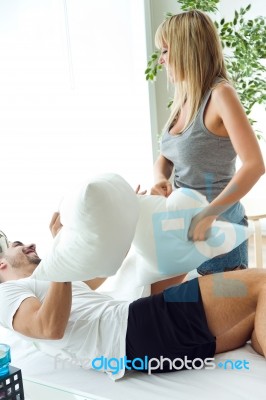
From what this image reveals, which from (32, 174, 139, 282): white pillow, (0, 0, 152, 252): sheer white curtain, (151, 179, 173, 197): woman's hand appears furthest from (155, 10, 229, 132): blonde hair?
(0, 0, 152, 252): sheer white curtain

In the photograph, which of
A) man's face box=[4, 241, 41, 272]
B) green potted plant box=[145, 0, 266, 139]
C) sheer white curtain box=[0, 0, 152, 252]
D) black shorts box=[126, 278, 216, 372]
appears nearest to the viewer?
black shorts box=[126, 278, 216, 372]

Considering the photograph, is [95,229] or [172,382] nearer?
[95,229]

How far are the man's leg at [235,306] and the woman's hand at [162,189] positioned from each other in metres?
0.19

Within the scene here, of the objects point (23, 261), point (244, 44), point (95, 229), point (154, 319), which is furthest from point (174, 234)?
point (244, 44)

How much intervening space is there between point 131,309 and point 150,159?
1.40m

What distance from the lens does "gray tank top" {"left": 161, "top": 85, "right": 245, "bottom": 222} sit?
36.3 inches

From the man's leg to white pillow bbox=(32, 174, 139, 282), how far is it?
246mm

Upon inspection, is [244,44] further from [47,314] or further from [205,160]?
[47,314]

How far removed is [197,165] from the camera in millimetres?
969

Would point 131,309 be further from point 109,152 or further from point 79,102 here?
point 79,102

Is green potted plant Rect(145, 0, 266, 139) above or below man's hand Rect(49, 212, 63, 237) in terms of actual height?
above

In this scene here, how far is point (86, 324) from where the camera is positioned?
1.07m

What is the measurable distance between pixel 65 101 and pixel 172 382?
1762mm

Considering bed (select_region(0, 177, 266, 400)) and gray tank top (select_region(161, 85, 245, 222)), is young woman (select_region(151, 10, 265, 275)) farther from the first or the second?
bed (select_region(0, 177, 266, 400))
